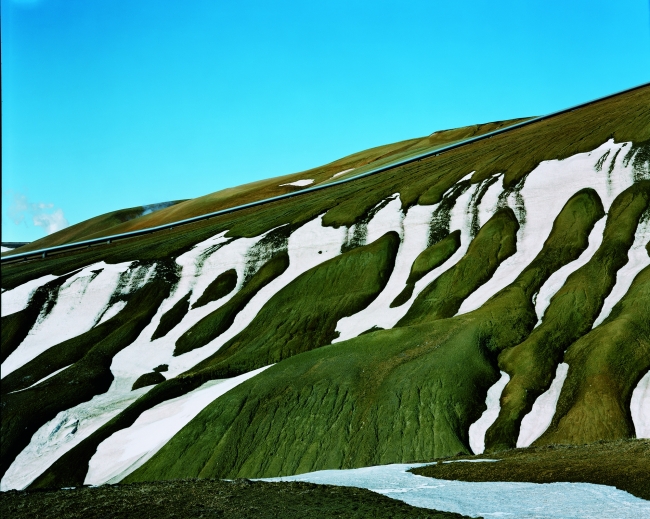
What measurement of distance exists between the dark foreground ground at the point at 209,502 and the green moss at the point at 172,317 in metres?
56.8

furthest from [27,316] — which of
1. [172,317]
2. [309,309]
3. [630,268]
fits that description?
[630,268]

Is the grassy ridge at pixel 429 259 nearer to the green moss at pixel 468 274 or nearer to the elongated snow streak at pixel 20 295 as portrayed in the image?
the green moss at pixel 468 274

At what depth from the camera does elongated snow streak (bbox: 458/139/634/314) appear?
240ft

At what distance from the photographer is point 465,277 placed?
74.9 metres

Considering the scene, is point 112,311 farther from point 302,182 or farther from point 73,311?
point 302,182

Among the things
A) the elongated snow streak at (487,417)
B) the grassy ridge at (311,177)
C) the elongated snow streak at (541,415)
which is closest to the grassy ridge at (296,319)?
the elongated snow streak at (487,417)

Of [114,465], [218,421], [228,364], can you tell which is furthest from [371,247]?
[114,465]

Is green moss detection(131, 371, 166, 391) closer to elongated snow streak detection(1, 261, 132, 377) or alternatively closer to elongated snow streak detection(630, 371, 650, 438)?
elongated snow streak detection(1, 261, 132, 377)

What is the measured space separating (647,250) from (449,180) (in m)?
39.3

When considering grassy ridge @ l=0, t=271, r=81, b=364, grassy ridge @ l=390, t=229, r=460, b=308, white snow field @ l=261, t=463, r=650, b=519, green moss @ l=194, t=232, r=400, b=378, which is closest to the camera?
white snow field @ l=261, t=463, r=650, b=519

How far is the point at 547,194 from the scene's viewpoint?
87375 mm

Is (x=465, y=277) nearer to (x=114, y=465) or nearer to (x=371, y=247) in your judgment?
(x=371, y=247)

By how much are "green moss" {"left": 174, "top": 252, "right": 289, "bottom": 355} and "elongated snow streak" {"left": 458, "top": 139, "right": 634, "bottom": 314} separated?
2828cm

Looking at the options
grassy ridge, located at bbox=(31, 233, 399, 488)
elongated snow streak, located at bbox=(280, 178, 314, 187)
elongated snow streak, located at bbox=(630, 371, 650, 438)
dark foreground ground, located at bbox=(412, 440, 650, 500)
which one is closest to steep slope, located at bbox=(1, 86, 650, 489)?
grassy ridge, located at bbox=(31, 233, 399, 488)
